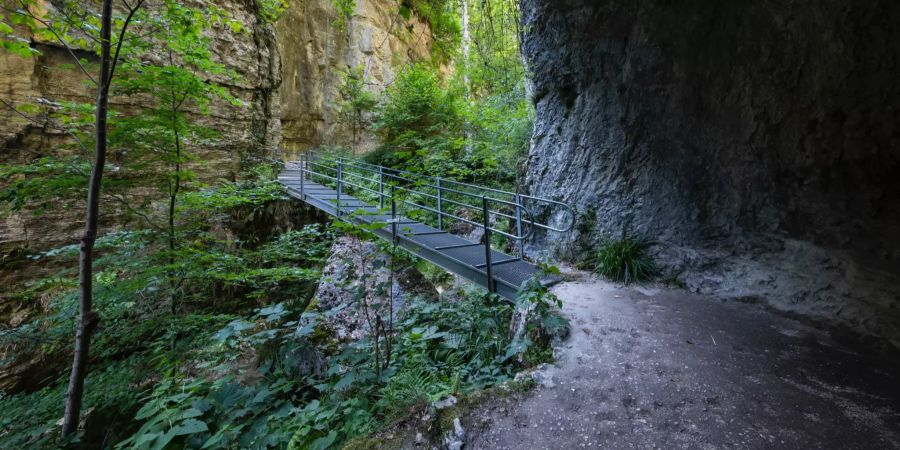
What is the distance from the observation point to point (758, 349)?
2.32m

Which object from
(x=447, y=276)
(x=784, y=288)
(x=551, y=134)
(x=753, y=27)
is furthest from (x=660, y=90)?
(x=447, y=276)

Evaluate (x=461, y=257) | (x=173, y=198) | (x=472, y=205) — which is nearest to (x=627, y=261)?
(x=461, y=257)

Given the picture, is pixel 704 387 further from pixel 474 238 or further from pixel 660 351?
pixel 474 238

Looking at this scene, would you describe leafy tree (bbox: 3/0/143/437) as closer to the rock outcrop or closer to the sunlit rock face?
the rock outcrop

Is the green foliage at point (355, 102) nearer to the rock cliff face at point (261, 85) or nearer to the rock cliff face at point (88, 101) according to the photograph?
the rock cliff face at point (261, 85)

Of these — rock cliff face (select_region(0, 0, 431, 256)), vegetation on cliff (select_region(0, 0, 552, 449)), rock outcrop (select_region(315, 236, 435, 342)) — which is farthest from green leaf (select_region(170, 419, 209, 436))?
rock outcrop (select_region(315, 236, 435, 342))

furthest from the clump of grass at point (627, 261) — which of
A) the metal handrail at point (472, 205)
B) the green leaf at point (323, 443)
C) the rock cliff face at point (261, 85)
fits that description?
the green leaf at point (323, 443)

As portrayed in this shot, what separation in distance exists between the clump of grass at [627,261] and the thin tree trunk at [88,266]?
14.1 ft

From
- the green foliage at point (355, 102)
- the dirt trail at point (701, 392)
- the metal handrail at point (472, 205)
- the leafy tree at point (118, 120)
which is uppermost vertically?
the green foliage at point (355, 102)

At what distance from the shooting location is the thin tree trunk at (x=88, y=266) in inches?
75.9

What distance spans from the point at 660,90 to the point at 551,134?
5.05ft

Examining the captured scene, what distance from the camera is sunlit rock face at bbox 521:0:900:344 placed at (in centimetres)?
265

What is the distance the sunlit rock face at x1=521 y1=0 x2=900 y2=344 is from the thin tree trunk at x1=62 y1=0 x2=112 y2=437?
448 cm

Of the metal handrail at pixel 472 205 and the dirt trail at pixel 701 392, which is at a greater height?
the metal handrail at pixel 472 205
